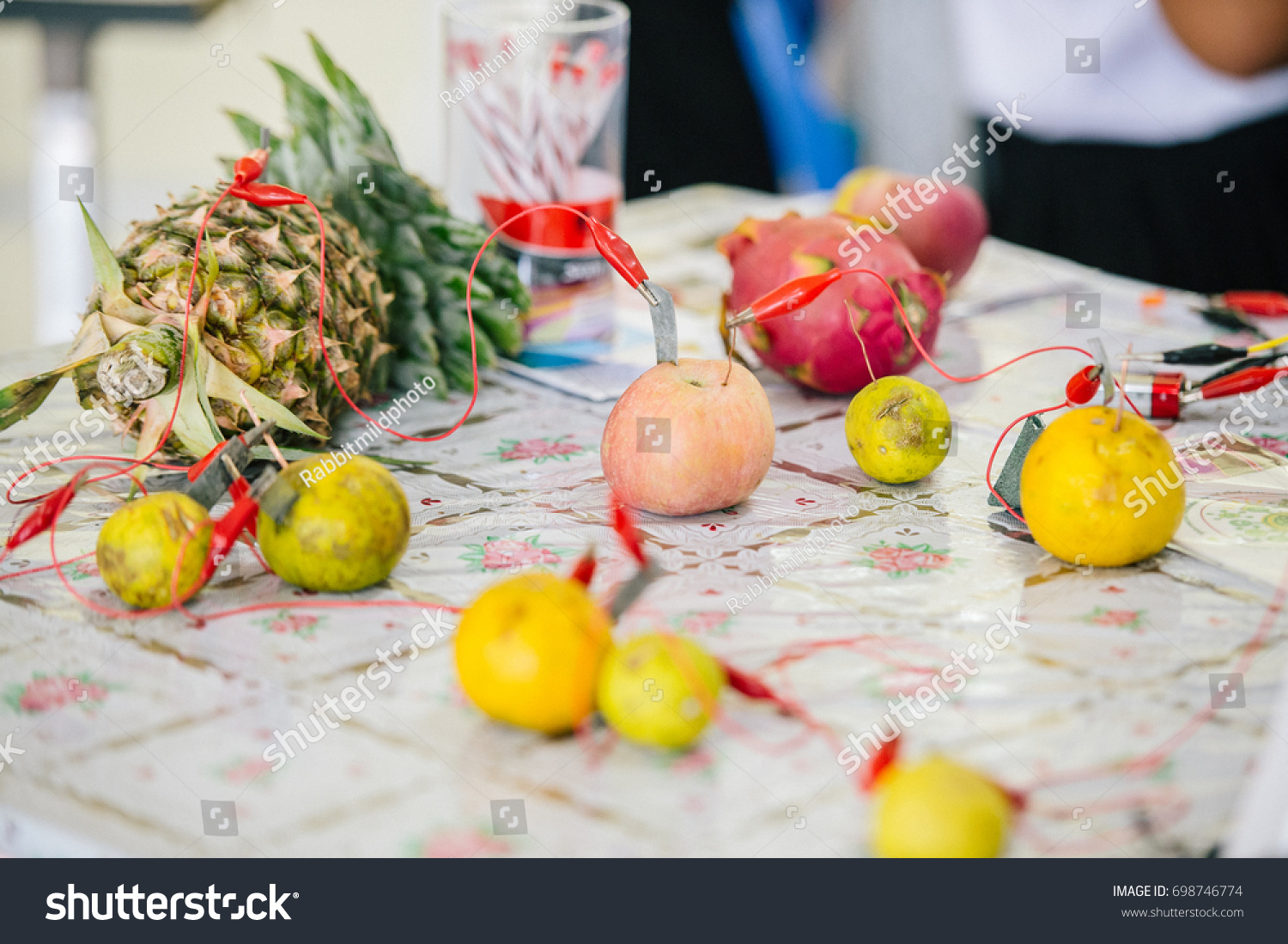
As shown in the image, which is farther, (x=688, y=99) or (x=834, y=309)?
(x=688, y=99)

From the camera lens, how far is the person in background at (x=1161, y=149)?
64.2 inches

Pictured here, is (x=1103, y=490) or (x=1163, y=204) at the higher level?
(x=1163, y=204)

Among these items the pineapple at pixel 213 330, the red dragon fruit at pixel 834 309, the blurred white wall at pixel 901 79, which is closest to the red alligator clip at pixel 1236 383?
the red dragon fruit at pixel 834 309

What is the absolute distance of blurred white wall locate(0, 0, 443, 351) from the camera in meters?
2.98

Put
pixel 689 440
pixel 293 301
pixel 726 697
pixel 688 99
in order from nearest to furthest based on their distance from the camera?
pixel 726 697 → pixel 689 440 → pixel 293 301 → pixel 688 99

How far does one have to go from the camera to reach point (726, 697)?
21.7 inches

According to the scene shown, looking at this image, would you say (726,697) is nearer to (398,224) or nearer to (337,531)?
(337,531)

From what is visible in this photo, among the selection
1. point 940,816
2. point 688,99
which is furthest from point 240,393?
point 688,99

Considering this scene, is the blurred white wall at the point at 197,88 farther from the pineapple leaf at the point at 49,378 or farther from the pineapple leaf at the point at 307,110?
the pineapple leaf at the point at 49,378

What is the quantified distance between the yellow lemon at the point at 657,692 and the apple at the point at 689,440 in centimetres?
21

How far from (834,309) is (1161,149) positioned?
1032 mm

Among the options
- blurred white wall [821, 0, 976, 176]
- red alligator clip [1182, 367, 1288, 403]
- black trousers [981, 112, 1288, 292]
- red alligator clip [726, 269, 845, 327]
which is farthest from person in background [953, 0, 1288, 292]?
red alligator clip [726, 269, 845, 327]

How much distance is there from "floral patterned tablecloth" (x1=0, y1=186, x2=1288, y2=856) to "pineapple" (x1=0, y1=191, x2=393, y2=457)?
86 millimetres

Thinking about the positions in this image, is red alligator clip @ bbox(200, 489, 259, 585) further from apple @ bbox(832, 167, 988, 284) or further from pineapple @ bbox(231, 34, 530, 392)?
apple @ bbox(832, 167, 988, 284)
